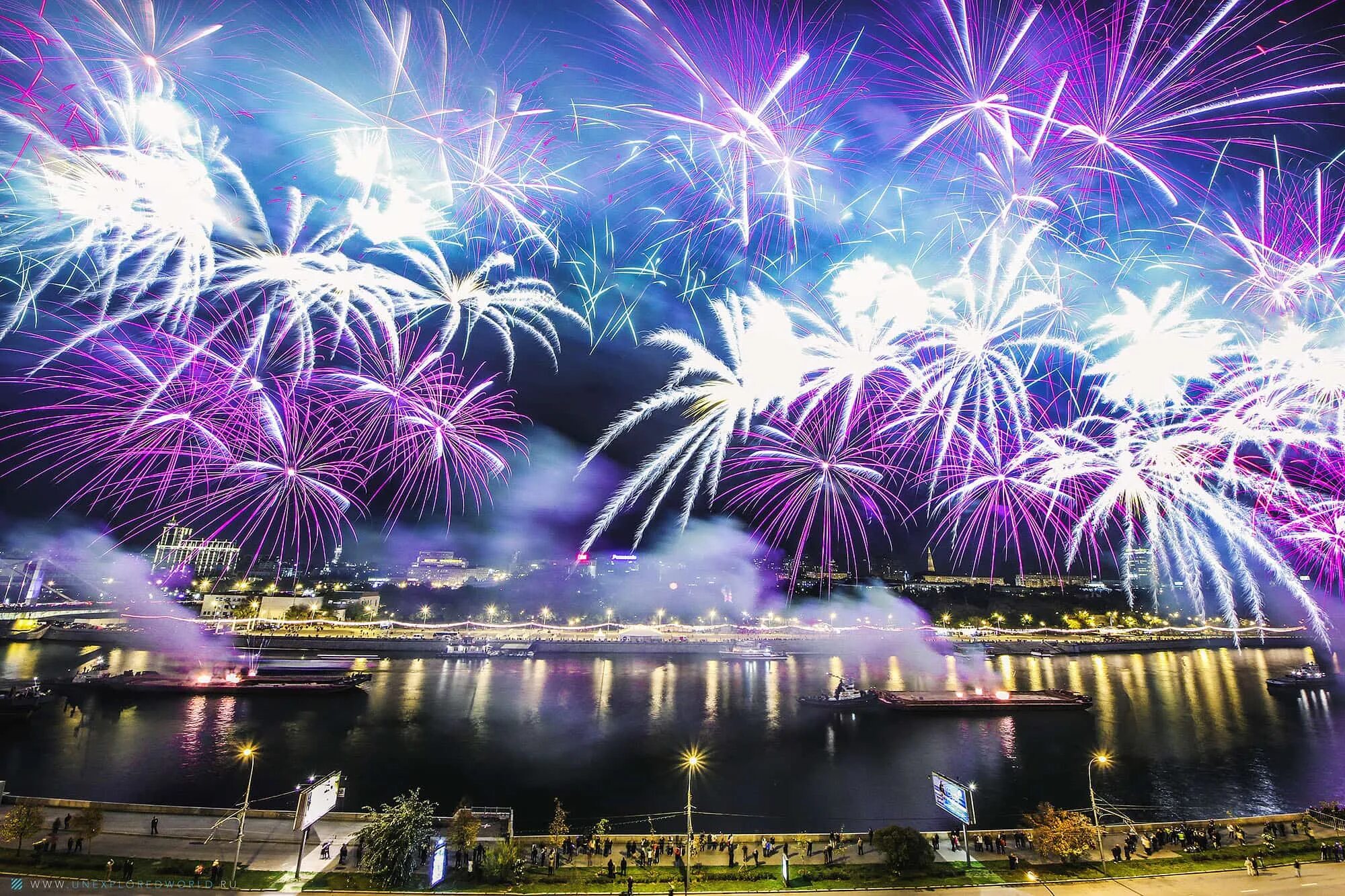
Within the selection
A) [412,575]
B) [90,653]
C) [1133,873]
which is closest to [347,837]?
[1133,873]

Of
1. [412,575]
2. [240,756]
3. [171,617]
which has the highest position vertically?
[412,575]

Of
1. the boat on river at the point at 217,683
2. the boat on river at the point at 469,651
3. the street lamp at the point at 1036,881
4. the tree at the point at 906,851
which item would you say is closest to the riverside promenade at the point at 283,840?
the street lamp at the point at 1036,881

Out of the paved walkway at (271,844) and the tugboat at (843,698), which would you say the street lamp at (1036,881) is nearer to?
the paved walkway at (271,844)

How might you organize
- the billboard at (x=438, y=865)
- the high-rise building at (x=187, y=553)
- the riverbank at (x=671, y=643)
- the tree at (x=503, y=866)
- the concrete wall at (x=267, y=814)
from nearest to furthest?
1. the billboard at (x=438, y=865)
2. the tree at (x=503, y=866)
3. the concrete wall at (x=267, y=814)
4. the riverbank at (x=671, y=643)
5. the high-rise building at (x=187, y=553)

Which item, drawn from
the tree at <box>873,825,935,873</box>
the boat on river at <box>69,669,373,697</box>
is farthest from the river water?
the tree at <box>873,825,935,873</box>

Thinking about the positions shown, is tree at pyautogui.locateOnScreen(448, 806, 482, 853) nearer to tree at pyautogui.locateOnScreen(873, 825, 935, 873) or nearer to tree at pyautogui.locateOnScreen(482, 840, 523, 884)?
tree at pyautogui.locateOnScreen(482, 840, 523, 884)

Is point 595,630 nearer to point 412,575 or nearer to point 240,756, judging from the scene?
point 240,756

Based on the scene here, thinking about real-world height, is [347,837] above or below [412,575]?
below
